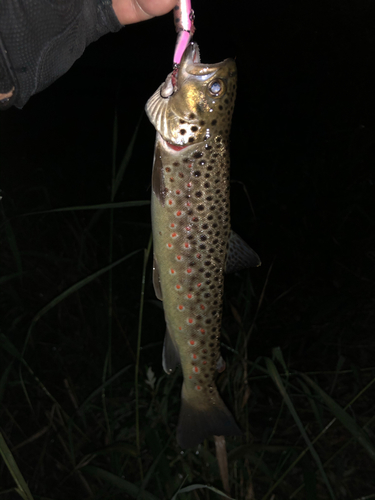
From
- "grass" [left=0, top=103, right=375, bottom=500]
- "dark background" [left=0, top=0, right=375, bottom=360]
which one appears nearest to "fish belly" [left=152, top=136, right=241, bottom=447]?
"grass" [left=0, top=103, right=375, bottom=500]

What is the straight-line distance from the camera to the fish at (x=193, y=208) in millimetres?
1429

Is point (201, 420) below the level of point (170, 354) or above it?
below

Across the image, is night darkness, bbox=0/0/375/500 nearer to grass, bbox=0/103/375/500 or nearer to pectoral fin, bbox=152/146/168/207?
grass, bbox=0/103/375/500

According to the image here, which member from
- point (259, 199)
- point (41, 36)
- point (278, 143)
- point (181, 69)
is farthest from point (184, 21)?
point (278, 143)

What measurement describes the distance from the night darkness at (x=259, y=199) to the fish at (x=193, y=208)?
1426mm

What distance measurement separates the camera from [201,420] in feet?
5.51

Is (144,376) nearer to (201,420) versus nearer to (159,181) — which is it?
(201,420)

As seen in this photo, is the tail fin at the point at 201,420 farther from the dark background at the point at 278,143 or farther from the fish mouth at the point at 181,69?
the dark background at the point at 278,143

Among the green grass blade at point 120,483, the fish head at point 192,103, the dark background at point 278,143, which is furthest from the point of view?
the dark background at point 278,143

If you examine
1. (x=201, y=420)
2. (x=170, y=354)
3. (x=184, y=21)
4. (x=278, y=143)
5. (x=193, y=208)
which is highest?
(x=184, y=21)

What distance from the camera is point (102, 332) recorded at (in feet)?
12.0

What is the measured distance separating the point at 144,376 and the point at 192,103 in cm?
251

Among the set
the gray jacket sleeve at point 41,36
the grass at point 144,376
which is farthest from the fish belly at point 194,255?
the gray jacket sleeve at point 41,36

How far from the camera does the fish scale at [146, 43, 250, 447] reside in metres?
1.43
